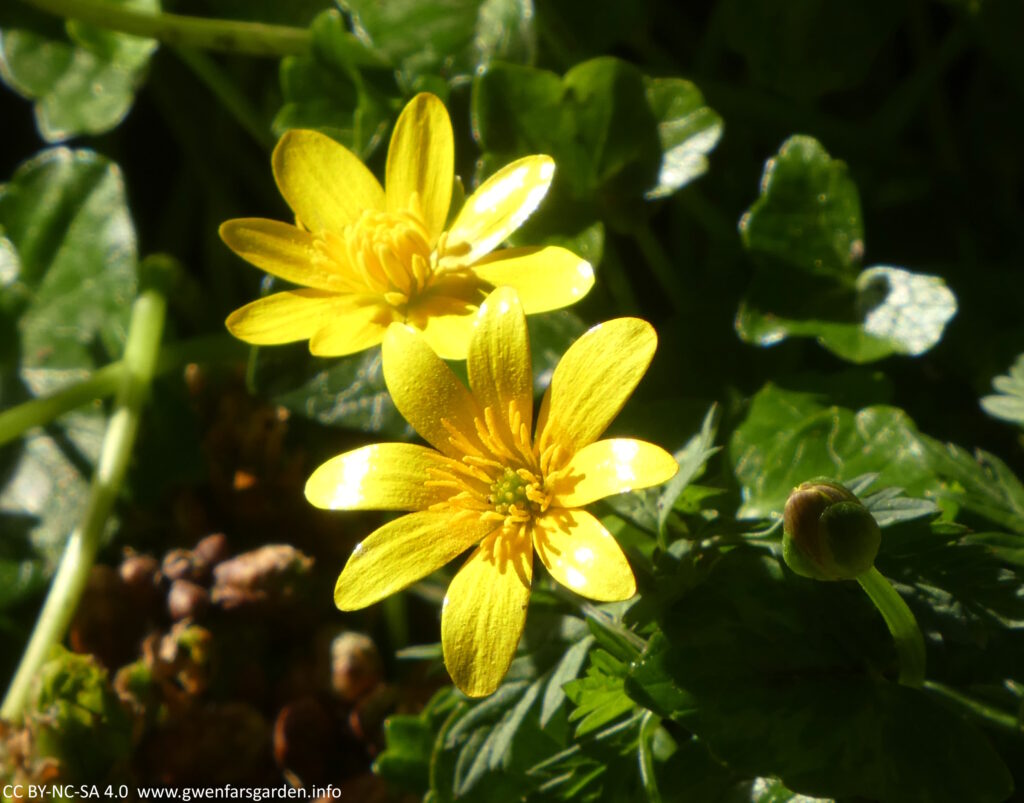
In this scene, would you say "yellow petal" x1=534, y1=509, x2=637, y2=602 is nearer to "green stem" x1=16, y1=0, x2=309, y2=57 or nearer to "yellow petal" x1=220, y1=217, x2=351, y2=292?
"yellow petal" x1=220, y1=217, x2=351, y2=292

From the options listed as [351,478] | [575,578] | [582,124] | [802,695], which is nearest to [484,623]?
[575,578]

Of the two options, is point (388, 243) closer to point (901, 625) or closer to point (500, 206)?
point (500, 206)

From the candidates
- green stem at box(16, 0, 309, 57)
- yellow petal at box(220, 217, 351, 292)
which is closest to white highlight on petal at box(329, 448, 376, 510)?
yellow petal at box(220, 217, 351, 292)

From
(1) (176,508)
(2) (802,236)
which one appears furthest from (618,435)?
(1) (176,508)

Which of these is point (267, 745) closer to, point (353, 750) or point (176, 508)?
point (353, 750)

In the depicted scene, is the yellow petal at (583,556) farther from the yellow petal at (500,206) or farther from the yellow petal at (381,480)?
the yellow petal at (500,206)

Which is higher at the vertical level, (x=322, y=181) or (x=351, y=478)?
(x=322, y=181)
